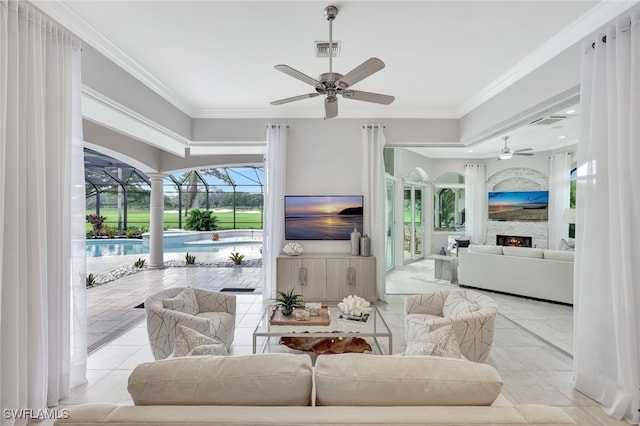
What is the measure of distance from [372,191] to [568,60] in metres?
2.75

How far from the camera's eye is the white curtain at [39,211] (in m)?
1.92

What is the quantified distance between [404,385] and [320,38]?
2847mm

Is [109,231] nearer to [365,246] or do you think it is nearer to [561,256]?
[365,246]

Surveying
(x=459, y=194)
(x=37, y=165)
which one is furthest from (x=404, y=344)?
(x=459, y=194)

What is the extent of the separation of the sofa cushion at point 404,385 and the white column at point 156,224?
754 cm

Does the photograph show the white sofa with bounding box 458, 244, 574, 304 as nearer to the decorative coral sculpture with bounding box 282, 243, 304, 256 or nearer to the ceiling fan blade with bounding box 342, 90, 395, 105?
the decorative coral sculpture with bounding box 282, 243, 304, 256

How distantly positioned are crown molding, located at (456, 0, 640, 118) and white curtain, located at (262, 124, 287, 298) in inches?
117

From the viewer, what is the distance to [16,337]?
1.93 metres

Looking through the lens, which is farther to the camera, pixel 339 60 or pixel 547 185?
pixel 547 185

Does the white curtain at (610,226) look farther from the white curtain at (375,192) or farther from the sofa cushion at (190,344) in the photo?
the sofa cushion at (190,344)

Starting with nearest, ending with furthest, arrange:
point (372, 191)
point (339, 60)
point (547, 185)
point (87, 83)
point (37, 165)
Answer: point (37, 165)
point (87, 83)
point (339, 60)
point (372, 191)
point (547, 185)

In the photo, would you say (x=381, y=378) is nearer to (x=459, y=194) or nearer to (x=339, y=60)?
(x=339, y=60)

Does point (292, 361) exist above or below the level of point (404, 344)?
above

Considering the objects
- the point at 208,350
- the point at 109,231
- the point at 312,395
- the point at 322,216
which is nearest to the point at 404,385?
the point at 312,395
